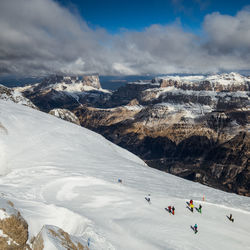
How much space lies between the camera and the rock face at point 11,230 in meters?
16.6

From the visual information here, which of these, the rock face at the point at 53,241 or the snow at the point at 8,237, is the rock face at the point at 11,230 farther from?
the rock face at the point at 53,241

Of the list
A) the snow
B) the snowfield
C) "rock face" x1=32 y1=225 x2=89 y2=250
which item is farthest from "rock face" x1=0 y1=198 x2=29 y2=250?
the snowfield

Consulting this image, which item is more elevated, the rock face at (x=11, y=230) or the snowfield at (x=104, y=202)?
the rock face at (x=11, y=230)

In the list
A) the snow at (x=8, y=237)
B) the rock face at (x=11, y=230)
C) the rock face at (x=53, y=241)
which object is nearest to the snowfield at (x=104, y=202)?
the rock face at (x=53, y=241)

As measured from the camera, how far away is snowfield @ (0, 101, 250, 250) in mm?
26219

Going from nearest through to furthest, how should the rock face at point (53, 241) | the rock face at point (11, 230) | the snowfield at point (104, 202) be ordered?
the rock face at point (11, 230) < the rock face at point (53, 241) < the snowfield at point (104, 202)

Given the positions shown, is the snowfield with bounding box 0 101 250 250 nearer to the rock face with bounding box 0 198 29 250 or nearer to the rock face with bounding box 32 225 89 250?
the rock face with bounding box 32 225 89 250

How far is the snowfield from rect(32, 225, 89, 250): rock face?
1.72 feet

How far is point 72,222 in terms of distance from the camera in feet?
88.8

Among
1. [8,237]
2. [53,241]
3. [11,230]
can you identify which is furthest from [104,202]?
[8,237]

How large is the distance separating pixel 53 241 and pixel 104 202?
18.3 metres

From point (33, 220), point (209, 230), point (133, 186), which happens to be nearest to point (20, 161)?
point (133, 186)

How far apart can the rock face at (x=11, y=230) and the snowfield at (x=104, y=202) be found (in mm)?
1824

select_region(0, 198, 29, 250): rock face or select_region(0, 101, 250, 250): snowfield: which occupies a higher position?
select_region(0, 198, 29, 250): rock face
